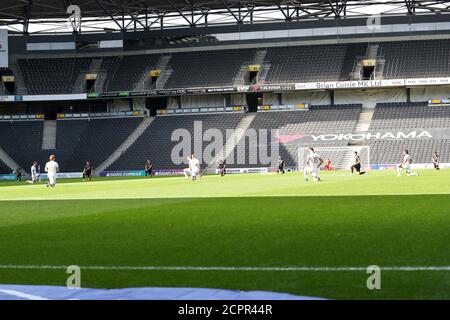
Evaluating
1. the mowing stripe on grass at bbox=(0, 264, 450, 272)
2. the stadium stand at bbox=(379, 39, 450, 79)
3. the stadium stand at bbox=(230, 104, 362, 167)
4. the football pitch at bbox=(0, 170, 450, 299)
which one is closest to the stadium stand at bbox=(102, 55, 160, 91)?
the stadium stand at bbox=(230, 104, 362, 167)

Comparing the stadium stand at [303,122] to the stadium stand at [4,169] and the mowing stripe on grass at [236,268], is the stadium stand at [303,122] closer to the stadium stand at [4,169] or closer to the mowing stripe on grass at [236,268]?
the stadium stand at [4,169]

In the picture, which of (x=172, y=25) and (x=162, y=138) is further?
(x=172, y=25)

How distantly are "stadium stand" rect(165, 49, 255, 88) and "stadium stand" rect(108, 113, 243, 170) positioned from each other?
3.75m

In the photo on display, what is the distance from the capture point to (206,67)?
73125 mm

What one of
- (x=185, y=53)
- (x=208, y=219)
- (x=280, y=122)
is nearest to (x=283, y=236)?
(x=208, y=219)

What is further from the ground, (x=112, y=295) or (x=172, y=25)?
(x=172, y=25)

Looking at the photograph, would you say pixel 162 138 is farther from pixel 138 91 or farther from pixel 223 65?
pixel 223 65

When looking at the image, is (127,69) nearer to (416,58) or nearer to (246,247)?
(416,58)

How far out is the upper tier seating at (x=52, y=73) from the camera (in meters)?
73.3

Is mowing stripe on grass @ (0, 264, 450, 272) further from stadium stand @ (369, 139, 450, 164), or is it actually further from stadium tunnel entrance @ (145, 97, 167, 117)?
stadium tunnel entrance @ (145, 97, 167, 117)

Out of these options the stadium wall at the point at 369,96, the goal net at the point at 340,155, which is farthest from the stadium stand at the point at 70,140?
the stadium wall at the point at 369,96

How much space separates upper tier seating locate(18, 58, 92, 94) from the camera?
73.3 metres

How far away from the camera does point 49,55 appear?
252 ft
